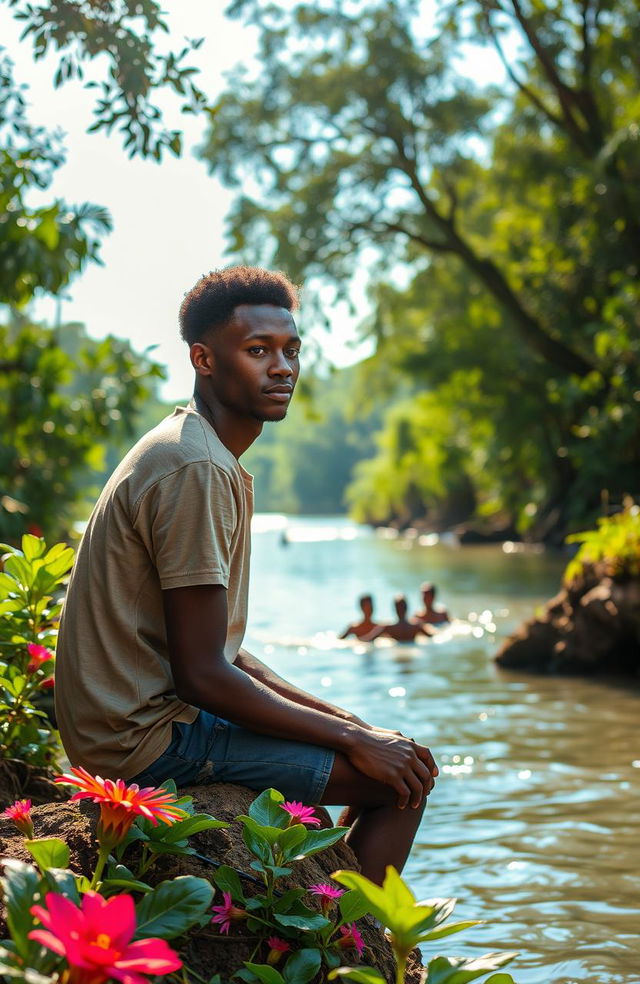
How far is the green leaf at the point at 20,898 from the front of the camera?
1.75 metres

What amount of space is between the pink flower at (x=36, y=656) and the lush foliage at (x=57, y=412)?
618 centimetres

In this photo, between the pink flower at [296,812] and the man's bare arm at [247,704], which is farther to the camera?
the man's bare arm at [247,704]

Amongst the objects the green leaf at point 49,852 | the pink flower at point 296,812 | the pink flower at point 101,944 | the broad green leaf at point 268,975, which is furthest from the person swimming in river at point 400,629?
the pink flower at point 101,944

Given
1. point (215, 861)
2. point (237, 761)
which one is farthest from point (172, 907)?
point (237, 761)

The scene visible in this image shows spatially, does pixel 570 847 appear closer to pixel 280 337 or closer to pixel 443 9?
pixel 280 337

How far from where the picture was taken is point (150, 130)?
13.0 ft

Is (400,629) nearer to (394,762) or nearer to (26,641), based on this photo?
(26,641)

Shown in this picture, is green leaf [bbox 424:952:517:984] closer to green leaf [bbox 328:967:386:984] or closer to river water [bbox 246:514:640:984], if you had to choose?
green leaf [bbox 328:967:386:984]

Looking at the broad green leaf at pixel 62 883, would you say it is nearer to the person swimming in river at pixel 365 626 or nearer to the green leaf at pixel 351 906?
the green leaf at pixel 351 906

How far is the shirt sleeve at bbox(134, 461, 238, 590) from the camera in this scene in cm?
254

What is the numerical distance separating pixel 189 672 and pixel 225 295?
1.01 meters

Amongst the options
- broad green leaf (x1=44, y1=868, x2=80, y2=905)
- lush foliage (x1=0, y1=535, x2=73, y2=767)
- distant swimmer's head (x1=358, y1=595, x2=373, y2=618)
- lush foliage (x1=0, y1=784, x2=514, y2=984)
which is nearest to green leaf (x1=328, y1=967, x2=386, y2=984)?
lush foliage (x1=0, y1=784, x2=514, y2=984)

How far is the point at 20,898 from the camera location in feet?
5.94

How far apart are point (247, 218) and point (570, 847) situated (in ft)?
68.1
